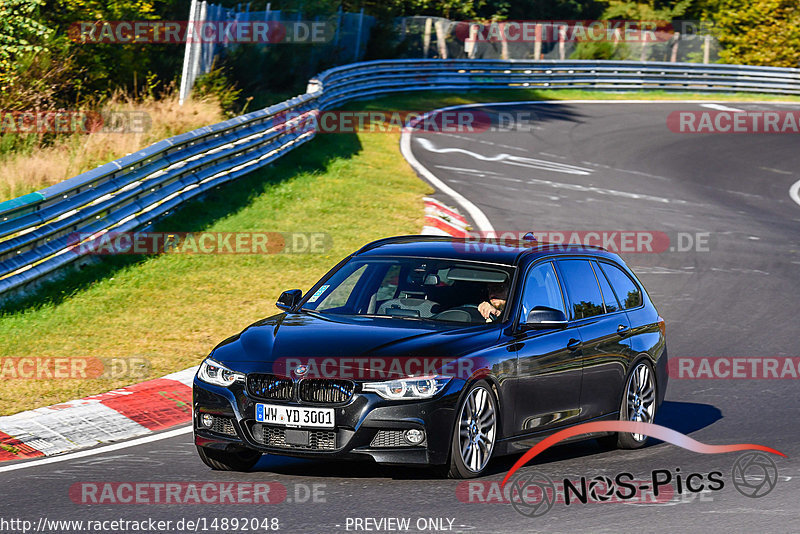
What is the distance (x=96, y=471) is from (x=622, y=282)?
4.52 m

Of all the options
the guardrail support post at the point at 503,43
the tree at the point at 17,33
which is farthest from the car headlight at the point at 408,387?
the guardrail support post at the point at 503,43

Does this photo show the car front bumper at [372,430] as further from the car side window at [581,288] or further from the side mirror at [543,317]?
the car side window at [581,288]

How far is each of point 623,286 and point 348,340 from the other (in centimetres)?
320

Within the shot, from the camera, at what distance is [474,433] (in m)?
7.52

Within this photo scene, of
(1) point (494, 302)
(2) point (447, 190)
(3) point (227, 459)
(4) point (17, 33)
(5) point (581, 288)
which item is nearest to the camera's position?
(3) point (227, 459)

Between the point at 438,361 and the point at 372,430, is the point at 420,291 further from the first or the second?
the point at 372,430

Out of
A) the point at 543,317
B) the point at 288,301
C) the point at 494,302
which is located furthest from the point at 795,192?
the point at 288,301

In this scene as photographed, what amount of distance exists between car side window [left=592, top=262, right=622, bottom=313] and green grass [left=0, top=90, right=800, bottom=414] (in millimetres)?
3832

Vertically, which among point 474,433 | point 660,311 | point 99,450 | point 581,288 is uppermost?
point 581,288

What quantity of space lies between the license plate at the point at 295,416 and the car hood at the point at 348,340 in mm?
273

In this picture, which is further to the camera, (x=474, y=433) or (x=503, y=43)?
(x=503, y=43)

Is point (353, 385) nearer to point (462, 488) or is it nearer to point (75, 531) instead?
point (462, 488)

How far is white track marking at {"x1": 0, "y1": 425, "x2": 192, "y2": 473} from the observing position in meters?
7.99

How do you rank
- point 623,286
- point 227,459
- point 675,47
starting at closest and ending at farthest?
1. point 227,459
2. point 623,286
3. point 675,47
